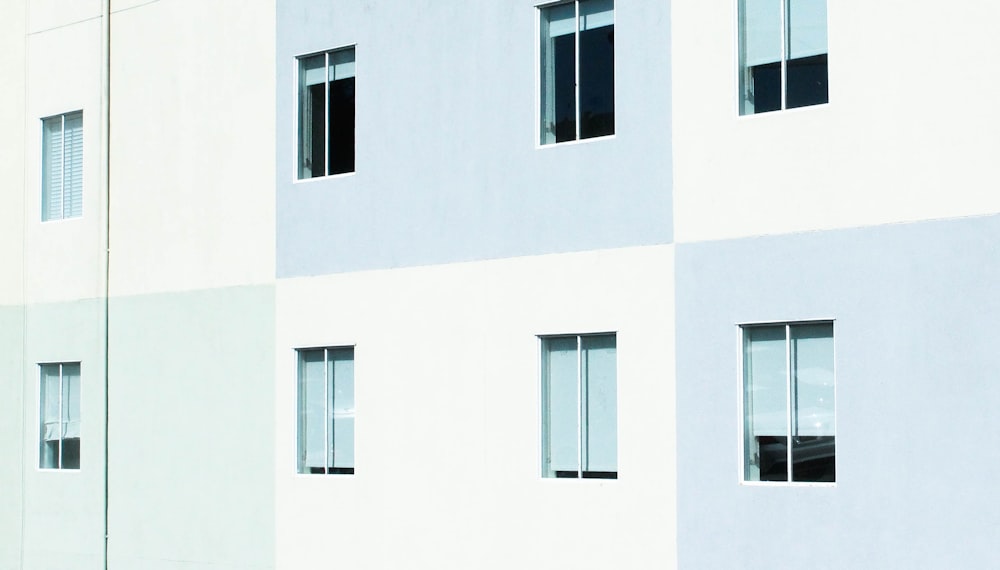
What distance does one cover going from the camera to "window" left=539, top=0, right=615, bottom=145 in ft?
50.2

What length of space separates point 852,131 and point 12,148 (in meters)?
13.7

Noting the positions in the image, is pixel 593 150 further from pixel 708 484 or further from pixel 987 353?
pixel 987 353

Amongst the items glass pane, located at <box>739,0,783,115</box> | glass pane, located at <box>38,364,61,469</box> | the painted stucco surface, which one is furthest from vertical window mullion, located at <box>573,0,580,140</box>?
glass pane, located at <box>38,364,61,469</box>

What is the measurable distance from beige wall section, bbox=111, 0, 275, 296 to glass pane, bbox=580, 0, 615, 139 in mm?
4699

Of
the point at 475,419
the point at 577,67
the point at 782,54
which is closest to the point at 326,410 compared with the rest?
the point at 475,419

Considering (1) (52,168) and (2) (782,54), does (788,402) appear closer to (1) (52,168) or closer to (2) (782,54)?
(2) (782,54)

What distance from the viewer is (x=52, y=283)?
69.5ft

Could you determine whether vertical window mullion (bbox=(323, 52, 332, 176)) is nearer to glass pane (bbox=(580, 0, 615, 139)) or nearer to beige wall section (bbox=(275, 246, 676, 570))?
beige wall section (bbox=(275, 246, 676, 570))

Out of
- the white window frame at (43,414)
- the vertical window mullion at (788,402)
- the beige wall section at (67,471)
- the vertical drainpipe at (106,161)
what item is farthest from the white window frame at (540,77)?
the white window frame at (43,414)

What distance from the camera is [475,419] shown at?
52.0ft

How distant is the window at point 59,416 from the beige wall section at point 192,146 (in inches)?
69.6

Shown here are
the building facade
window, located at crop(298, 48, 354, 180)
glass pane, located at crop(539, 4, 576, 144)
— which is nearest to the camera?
the building facade

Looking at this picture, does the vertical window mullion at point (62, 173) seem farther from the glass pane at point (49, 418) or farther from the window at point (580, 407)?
the window at point (580, 407)

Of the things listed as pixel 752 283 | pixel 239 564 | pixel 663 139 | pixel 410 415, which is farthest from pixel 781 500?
pixel 239 564
